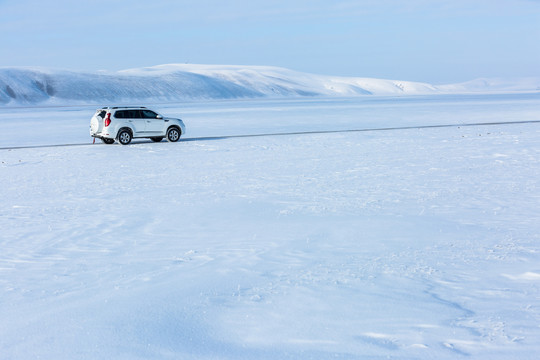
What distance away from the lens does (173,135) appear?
1085 inches

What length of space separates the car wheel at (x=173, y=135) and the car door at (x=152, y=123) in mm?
305

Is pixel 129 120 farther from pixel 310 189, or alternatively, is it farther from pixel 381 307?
pixel 381 307

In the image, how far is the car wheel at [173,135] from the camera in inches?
1081

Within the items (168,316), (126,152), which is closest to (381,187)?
(168,316)

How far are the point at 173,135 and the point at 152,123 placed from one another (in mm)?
1123

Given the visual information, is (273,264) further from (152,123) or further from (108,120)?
(152,123)

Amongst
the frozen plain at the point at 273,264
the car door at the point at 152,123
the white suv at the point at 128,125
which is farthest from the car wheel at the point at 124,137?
the frozen plain at the point at 273,264

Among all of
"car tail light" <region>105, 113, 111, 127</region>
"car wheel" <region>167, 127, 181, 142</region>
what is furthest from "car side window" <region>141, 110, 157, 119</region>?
"car tail light" <region>105, 113, 111, 127</region>

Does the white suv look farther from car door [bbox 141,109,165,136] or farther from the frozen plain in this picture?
the frozen plain

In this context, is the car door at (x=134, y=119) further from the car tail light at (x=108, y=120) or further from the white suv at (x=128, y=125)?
the car tail light at (x=108, y=120)

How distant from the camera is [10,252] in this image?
859 centimetres

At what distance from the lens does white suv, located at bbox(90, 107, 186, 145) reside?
85.1 ft

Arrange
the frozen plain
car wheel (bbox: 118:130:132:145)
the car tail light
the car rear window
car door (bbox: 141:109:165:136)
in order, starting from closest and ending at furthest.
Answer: the frozen plain, the car tail light, the car rear window, car wheel (bbox: 118:130:132:145), car door (bbox: 141:109:165:136)

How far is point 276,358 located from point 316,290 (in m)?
1.80
